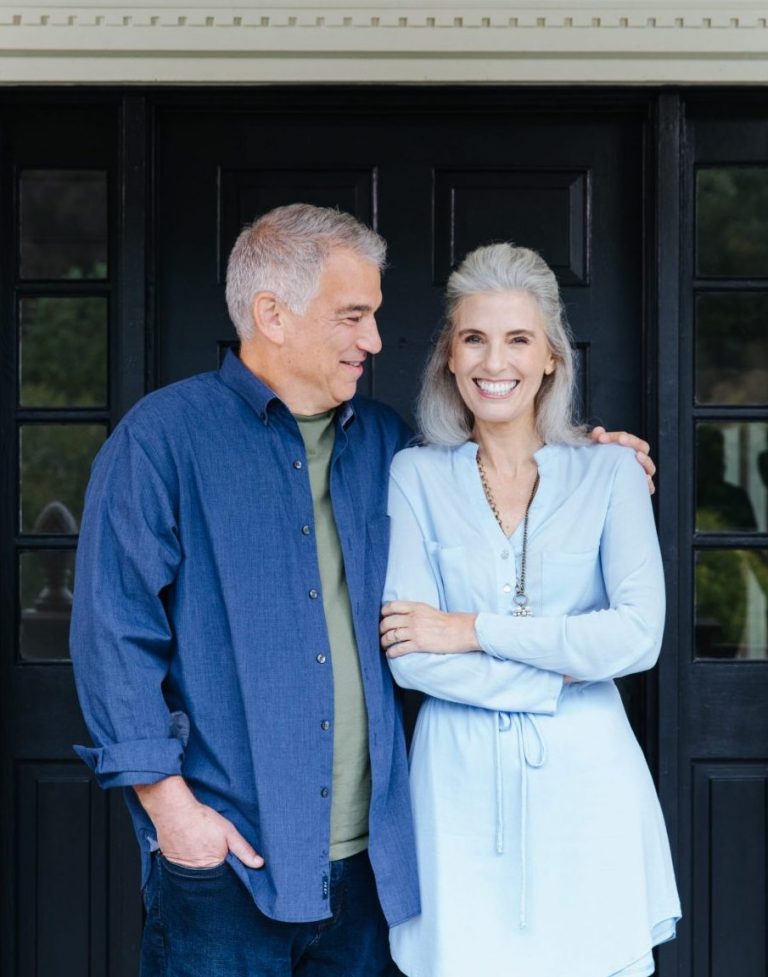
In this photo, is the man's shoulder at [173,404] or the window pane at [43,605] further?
the window pane at [43,605]

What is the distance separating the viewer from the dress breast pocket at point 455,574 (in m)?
1.95

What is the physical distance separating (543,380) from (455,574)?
0.39 m

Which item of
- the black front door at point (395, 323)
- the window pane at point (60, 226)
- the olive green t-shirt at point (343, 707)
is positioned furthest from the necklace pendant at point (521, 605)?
the window pane at point (60, 226)

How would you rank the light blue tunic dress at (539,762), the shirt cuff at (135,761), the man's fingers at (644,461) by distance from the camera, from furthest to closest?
the man's fingers at (644,461) < the light blue tunic dress at (539,762) < the shirt cuff at (135,761)

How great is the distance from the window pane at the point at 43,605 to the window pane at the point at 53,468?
0.23 ft

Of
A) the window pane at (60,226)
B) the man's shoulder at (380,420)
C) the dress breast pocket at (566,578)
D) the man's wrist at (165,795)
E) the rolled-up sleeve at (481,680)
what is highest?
the window pane at (60,226)

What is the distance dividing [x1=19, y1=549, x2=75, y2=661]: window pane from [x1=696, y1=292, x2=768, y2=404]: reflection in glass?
59.1 inches

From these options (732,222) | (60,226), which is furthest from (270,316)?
(732,222)

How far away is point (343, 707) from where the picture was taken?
1900mm

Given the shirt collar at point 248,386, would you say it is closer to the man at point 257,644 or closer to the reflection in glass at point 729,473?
the man at point 257,644

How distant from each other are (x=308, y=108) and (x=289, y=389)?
0.93 m
